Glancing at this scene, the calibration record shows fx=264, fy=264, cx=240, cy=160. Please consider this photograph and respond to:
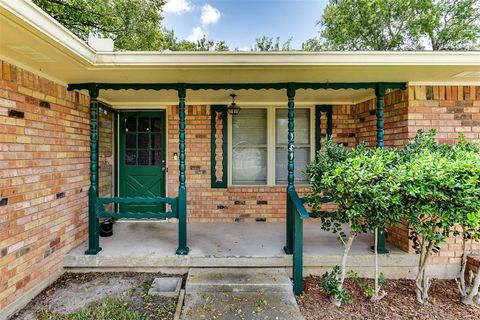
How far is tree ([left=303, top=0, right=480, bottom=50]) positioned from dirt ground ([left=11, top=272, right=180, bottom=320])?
13.0m

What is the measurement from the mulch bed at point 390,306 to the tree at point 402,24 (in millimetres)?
11892

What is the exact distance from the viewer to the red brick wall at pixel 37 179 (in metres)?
2.31

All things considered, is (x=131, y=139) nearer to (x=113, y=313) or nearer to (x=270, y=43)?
(x=113, y=313)

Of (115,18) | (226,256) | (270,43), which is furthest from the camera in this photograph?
(270,43)

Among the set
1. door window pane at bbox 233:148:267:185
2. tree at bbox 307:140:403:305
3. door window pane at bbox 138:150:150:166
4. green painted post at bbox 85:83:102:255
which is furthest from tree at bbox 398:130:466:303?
door window pane at bbox 138:150:150:166

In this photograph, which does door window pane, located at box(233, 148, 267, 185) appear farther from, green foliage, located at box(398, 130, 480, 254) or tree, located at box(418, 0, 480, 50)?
tree, located at box(418, 0, 480, 50)

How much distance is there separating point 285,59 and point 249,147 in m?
2.27

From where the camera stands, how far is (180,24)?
13.1 m

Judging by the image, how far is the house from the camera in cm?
240

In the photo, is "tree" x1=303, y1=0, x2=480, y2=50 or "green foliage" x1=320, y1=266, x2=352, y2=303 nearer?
"green foliage" x1=320, y1=266, x2=352, y2=303

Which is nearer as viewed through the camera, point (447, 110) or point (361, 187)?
point (361, 187)

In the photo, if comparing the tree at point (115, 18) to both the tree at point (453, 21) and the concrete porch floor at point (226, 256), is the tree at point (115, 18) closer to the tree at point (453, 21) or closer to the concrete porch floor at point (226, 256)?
the concrete porch floor at point (226, 256)

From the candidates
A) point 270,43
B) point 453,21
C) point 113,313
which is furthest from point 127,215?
point 270,43

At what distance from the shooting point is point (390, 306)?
2568 millimetres
